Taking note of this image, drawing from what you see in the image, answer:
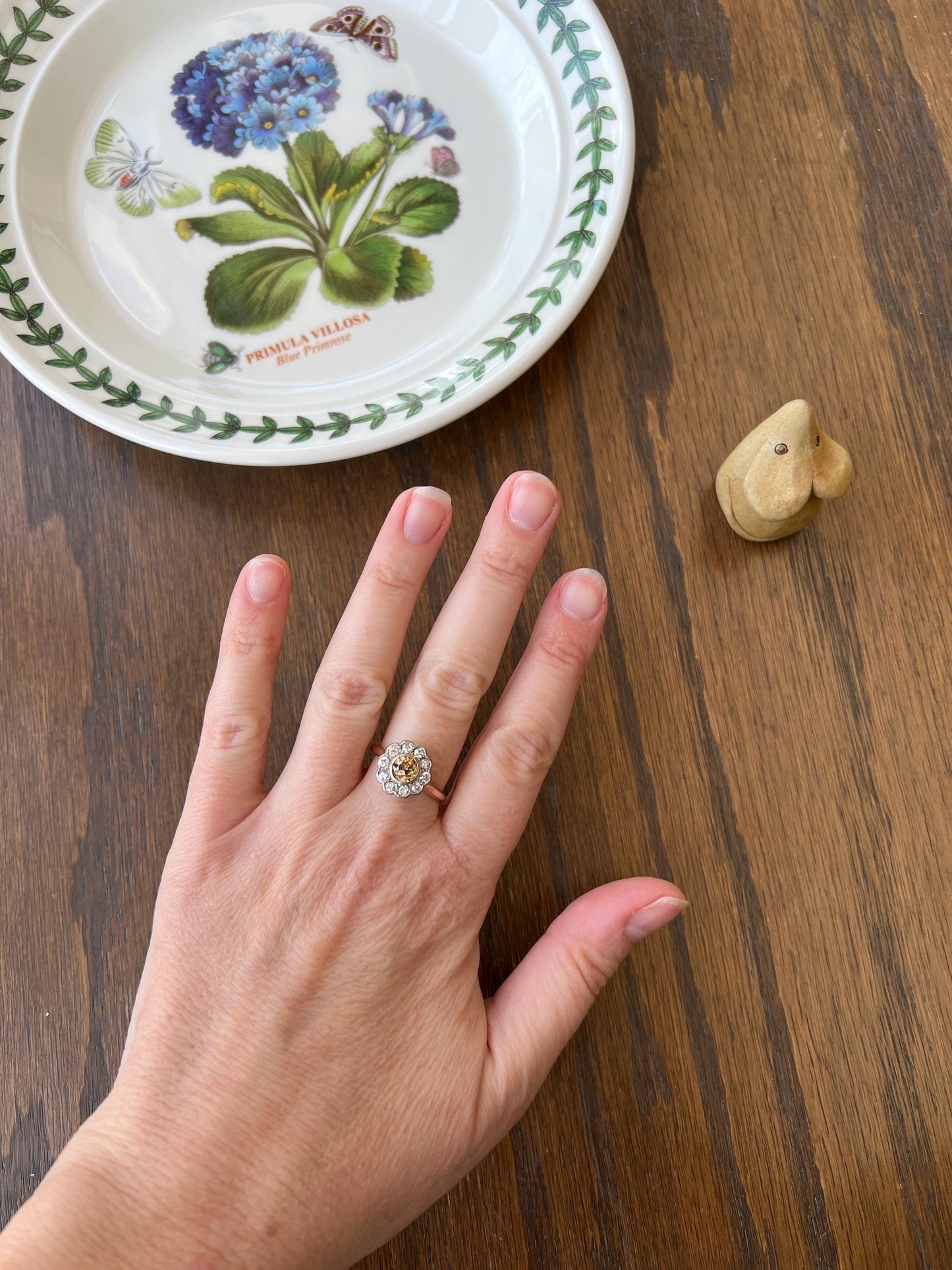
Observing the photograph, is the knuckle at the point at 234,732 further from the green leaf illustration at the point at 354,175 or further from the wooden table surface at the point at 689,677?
the green leaf illustration at the point at 354,175

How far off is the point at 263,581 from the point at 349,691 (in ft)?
0.33

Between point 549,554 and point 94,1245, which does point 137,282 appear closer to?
point 549,554

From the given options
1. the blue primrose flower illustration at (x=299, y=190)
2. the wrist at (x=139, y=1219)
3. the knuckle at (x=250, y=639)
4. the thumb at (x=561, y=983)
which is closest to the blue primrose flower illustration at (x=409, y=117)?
the blue primrose flower illustration at (x=299, y=190)

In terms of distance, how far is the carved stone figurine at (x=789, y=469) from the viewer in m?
0.56

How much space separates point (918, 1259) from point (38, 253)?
97 cm

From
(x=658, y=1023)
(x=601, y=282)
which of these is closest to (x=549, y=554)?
(x=601, y=282)

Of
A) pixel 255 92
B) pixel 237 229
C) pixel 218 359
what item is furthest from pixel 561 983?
pixel 255 92

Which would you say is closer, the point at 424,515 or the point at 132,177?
the point at 424,515

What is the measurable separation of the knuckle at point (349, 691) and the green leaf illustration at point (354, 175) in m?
0.39

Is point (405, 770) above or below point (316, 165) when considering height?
below

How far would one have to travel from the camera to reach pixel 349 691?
0.59 m

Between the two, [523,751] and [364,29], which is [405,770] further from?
[364,29]

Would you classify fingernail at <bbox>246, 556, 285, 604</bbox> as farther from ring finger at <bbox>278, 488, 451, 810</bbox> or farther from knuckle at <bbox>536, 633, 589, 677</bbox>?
knuckle at <bbox>536, 633, 589, 677</bbox>

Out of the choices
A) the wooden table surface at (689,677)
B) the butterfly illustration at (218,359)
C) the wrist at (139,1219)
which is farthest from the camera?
the butterfly illustration at (218,359)
